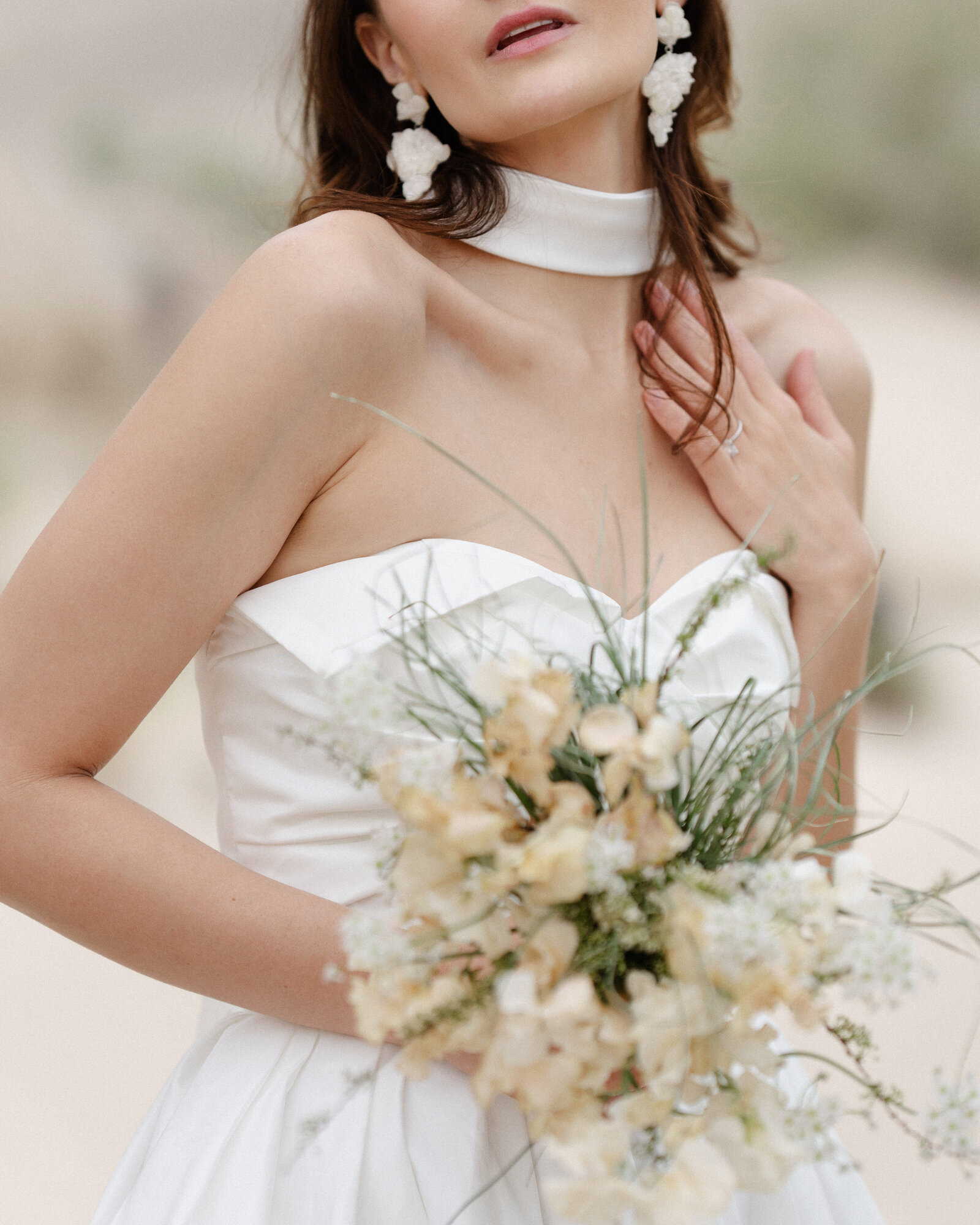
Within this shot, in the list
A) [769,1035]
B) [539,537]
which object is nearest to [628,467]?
[539,537]

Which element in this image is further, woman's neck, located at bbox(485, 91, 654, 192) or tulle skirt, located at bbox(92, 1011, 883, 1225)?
woman's neck, located at bbox(485, 91, 654, 192)

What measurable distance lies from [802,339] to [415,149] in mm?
544

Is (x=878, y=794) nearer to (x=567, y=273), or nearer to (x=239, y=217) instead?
(x=239, y=217)

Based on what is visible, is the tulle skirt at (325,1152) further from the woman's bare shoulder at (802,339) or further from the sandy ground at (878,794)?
the sandy ground at (878,794)

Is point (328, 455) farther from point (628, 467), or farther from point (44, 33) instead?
point (44, 33)

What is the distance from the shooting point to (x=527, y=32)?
1.11m

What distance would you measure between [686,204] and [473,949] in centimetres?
99

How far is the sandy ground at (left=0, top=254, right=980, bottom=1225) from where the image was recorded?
8.54ft

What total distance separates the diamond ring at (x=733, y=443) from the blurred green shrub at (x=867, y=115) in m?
2.50

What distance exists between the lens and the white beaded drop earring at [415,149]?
124 cm

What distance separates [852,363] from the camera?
4.91ft

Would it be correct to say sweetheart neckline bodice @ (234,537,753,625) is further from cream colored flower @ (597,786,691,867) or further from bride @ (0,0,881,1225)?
cream colored flower @ (597,786,691,867)

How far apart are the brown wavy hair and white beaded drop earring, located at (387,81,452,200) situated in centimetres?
2

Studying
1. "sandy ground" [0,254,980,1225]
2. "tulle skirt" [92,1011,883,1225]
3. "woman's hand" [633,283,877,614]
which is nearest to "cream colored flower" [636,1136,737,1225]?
"tulle skirt" [92,1011,883,1225]
